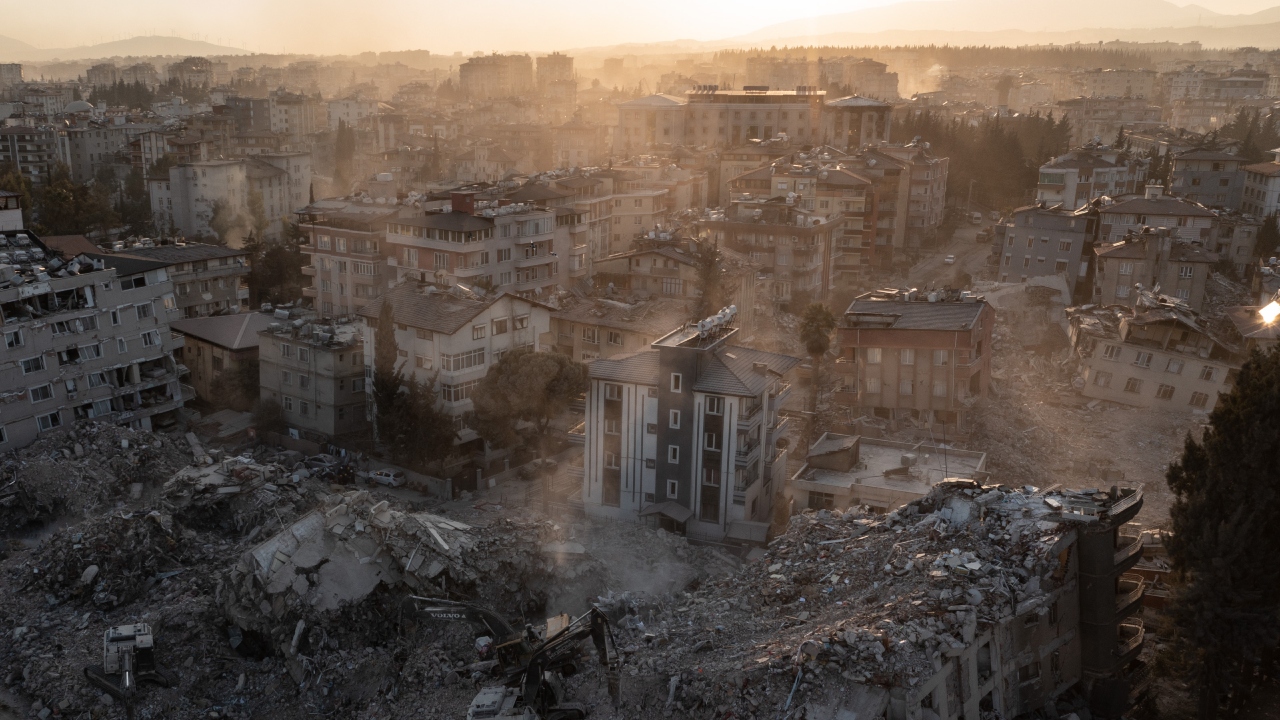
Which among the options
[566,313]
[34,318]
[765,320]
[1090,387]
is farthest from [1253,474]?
[34,318]

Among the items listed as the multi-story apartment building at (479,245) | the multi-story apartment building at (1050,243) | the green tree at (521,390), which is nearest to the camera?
the green tree at (521,390)

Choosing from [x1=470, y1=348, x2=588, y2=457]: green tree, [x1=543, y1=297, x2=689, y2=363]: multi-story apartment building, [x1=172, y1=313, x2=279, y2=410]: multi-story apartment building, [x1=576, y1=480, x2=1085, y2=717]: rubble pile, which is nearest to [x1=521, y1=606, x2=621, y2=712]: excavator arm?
[x1=576, y1=480, x2=1085, y2=717]: rubble pile

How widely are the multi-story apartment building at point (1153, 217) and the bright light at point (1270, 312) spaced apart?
8293mm

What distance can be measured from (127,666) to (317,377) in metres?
11.3

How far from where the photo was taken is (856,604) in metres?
13.4

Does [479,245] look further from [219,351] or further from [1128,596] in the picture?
[1128,596]

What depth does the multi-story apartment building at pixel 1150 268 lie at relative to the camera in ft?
110

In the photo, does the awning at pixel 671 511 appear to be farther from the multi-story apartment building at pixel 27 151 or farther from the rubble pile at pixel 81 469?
the multi-story apartment building at pixel 27 151

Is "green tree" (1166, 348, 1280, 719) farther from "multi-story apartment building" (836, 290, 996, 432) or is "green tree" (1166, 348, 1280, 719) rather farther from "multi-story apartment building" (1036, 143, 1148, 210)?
"multi-story apartment building" (1036, 143, 1148, 210)

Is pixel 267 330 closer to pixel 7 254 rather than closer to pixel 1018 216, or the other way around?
pixel 7 254

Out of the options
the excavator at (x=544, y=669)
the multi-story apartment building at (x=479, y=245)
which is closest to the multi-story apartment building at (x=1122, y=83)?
the multi-story apartment building at (x=479, y=245)

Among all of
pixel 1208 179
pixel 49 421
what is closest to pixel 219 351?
pixel 49 421

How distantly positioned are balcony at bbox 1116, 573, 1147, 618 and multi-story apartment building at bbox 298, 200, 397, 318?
24269 mm

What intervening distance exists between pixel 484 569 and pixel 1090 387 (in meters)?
18.7
